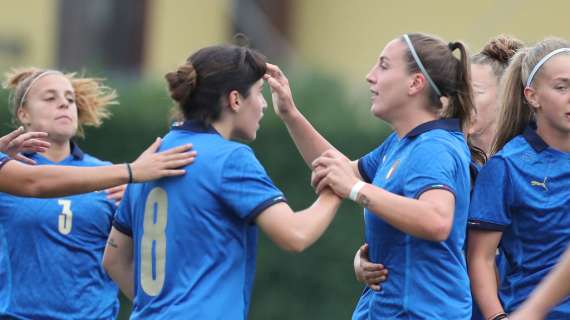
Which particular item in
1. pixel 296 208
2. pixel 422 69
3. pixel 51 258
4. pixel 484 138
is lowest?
pixel 296 208

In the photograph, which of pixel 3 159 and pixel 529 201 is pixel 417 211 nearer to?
pixel 529 201

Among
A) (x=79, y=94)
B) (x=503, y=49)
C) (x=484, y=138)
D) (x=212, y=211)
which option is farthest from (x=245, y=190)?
(x=79, y=94)

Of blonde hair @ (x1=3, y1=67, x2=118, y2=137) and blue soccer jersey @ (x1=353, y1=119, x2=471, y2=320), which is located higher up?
blue soccer jersey @ (x1=353, y1=119, x2=471, y2=320)

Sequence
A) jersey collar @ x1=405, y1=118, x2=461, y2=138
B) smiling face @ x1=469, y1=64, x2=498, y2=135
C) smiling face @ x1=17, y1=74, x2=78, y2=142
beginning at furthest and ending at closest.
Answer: smiling face @ x1=17, y1=74, x2=78, y2=142, smiling face @ x1=469, y1=64, x2=498, y2=135, jersey collar @ x1=405, y1=118, x2=461, y2=138

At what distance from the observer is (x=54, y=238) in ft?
20.2

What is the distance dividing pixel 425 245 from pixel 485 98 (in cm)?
131

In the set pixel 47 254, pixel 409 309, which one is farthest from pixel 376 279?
pixel 47 254

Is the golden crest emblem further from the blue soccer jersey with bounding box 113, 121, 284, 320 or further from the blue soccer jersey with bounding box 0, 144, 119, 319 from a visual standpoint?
the blue soccer jersey with bounding box 0, 144, 119, 319

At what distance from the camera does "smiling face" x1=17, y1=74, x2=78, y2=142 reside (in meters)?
6.35

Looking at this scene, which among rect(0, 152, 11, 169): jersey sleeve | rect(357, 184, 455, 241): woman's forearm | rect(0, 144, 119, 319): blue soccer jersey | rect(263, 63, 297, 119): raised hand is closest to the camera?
rect(357, 184, 455, 241): woman's forearm

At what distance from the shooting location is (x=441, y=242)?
473cm

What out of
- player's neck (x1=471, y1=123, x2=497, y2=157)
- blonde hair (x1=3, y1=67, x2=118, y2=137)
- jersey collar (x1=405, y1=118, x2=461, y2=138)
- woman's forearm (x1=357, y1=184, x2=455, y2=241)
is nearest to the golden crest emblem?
jersey collar (x1=405, y1=118, x2=461, y2=138)

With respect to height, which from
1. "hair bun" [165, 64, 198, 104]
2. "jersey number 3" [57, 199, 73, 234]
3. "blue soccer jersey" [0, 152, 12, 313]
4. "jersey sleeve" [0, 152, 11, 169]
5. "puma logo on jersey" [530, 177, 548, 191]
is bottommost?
"blue soccer jersey" [0, 152, 12, 313]

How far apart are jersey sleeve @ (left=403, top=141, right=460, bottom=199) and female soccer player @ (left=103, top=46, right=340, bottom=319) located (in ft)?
0.98
